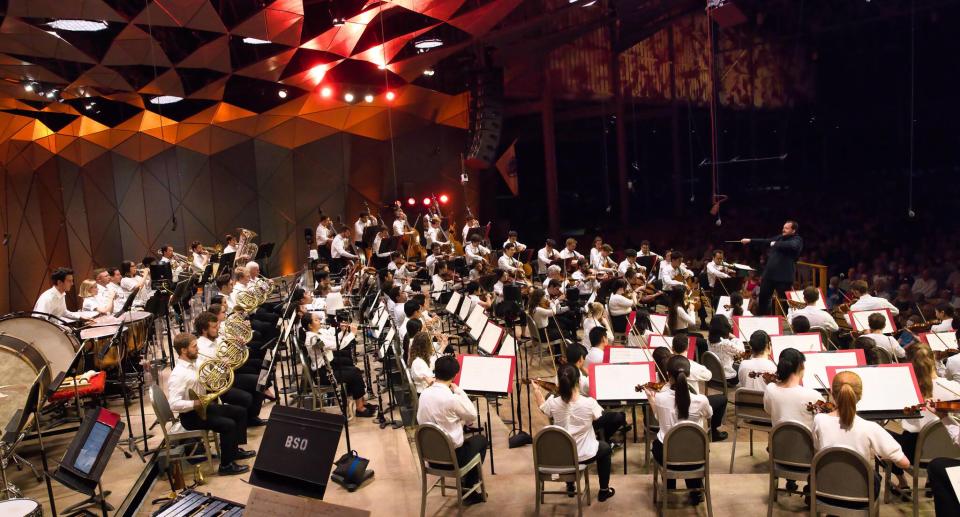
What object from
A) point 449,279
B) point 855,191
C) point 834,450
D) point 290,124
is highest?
point 290,124

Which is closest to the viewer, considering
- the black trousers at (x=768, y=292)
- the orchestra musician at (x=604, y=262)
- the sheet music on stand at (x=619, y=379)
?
the sheet music on stand at (x=619, y=379)

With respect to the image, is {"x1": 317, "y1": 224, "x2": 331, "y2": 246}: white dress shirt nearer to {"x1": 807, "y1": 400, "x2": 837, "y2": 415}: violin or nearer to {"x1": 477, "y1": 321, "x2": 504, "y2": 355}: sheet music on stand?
{"x1": 477, "y1": 321, "x2": 504, "y2": 355}: sheet music on stand

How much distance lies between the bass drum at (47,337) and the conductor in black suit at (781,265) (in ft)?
28.2

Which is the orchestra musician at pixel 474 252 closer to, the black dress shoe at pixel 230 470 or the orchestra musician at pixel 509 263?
the orchestra musician at pixel 509 263

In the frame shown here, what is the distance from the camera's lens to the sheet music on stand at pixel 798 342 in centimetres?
662

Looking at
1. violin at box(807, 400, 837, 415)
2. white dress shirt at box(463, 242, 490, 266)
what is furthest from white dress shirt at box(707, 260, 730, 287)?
violin at box(807, 400, 837, 415)

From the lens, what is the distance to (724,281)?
435 inches

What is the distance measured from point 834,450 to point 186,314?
11198mm

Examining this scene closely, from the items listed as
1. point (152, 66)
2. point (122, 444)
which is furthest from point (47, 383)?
point (152, 66)

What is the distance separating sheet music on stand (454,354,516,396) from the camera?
5867 millimetres

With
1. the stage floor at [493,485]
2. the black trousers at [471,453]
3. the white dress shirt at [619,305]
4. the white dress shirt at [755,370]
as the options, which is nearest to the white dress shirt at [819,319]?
the stage floor at [493,485]

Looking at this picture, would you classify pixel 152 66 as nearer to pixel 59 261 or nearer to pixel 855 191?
pixel 59 261

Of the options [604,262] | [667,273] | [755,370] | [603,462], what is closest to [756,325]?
[755,370]

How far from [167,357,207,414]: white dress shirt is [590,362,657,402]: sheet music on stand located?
11.5 feet
